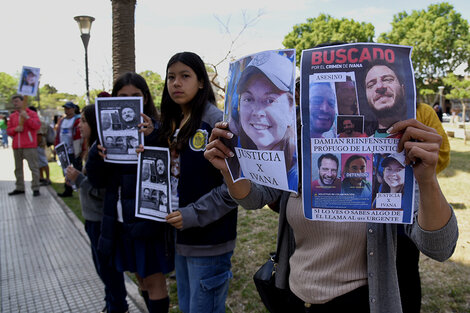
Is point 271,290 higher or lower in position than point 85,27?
lower

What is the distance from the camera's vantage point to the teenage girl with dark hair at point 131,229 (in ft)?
7.26

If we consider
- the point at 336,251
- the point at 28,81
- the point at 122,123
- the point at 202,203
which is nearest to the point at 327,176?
the point at 336,251

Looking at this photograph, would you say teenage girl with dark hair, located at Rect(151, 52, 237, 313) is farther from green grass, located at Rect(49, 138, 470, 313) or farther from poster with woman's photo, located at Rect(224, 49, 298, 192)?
green grass, located at Rect(49, 138, 470, 313)

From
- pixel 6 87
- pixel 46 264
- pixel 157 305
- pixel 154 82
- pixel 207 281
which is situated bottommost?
pixel 46 264

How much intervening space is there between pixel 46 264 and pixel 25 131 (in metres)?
4.15

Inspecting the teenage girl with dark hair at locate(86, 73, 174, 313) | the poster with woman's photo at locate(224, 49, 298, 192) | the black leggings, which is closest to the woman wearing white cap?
the poster with woman's photo at locate(224, 49, 298, 192)

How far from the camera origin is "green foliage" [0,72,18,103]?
167 feet

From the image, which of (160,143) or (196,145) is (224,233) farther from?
(160,143)

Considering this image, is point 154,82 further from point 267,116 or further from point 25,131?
point 267,116

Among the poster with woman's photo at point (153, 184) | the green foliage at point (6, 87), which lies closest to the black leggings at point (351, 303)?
the poster with woman's photo at point (153, 184)

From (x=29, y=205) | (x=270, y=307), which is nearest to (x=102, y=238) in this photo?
(x=270, y=307)

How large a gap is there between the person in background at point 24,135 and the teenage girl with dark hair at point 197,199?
6.27 meters

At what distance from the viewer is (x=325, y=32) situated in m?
34.1

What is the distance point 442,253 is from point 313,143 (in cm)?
53
